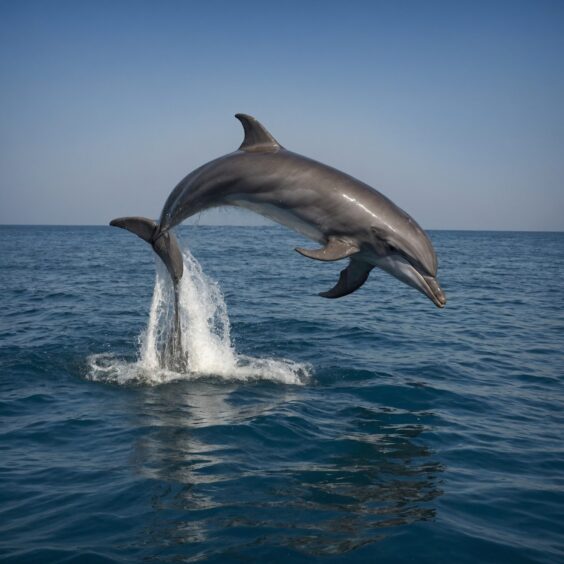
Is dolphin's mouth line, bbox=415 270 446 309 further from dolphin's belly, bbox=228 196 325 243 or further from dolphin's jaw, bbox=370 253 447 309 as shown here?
dolphin's belly, bbox=228 196 325 243

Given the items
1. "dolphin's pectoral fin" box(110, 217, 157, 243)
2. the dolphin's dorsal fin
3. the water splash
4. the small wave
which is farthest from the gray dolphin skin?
the small wave

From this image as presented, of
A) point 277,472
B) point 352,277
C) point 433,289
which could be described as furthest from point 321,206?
point 277,472

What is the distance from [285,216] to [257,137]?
1.32 m

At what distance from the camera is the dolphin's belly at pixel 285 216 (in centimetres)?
884

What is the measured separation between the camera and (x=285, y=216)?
29.9ft

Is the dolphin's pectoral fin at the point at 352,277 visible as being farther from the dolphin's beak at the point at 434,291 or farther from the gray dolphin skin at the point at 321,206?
the dolphin's beak at the point at 434,291

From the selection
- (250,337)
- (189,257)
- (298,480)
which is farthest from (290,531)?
(250,337)

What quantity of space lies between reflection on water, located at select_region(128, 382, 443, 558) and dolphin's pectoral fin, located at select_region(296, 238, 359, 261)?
9.69 feet

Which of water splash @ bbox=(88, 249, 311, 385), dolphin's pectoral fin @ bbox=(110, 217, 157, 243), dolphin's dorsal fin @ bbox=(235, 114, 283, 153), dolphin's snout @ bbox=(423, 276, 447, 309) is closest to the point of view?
dolphin's snout @ bbox=(423, 276, 447, 309)

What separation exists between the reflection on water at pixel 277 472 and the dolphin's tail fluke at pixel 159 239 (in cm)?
250

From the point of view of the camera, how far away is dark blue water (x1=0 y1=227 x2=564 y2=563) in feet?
21.2

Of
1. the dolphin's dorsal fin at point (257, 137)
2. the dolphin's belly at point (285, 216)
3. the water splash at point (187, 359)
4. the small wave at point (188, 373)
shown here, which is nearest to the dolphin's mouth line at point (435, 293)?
the dolphin's belly at point (285, 216)

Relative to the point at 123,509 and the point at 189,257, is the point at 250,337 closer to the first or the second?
the point at 189,257

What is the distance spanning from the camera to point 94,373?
12.6 m
